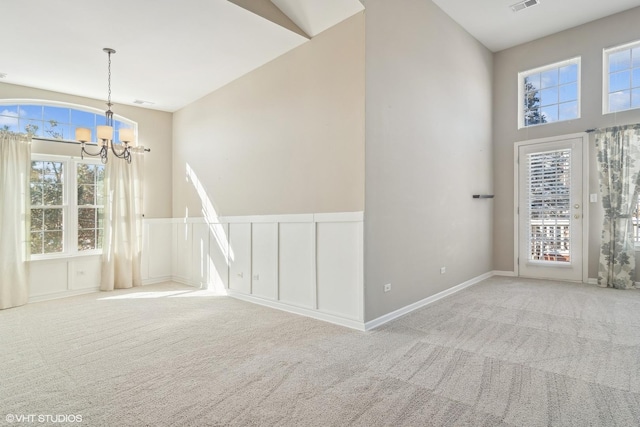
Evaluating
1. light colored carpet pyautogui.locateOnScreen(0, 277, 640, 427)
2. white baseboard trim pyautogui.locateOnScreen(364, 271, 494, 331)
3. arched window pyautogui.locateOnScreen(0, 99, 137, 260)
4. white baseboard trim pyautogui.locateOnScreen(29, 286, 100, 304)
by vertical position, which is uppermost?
arched window pyautogui.locateOnScreen(0, 99, 137, 260)

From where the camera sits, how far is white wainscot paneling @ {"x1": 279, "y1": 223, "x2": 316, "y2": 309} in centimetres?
385

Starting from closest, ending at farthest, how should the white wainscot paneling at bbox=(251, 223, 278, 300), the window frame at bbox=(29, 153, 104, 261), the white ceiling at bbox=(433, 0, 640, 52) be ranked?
the white wainscot paneling at bbox=(251, 223, 278, 300), the white ceiling at bbox=(433, 0, 640, 52), the window frame at bbox=(29, 153, 104, 261)

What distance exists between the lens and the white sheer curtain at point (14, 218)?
4559 mm

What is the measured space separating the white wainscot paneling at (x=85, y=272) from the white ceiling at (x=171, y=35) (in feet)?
8.69

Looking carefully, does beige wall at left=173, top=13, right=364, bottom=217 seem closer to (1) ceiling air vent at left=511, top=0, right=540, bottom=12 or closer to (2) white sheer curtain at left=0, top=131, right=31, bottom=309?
(2) white sheer curtain at left=0, top=131, right=31, bottom=309

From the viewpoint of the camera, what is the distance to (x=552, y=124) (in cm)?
558

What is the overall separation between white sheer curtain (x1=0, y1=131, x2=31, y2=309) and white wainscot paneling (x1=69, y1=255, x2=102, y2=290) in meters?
0.59

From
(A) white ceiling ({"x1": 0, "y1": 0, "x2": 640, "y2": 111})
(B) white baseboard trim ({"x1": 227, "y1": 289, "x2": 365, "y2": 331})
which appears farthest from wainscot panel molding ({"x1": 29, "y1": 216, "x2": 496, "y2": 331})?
(A) white ceiling ({"x1": 0, "y1": 0, "x2": 640, "y2": 111})

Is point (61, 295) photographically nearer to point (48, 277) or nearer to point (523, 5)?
point (48, 277)

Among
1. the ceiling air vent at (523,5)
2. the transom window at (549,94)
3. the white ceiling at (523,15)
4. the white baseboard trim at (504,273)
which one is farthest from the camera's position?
the white baseboard trim at (504,273)

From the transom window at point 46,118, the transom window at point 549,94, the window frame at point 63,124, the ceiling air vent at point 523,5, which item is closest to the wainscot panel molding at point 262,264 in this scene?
the window frame at point 63,124

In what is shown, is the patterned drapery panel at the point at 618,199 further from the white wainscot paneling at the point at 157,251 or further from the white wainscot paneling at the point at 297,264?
the white wainscot paneling at the point at 157,251

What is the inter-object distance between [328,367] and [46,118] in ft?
18.4

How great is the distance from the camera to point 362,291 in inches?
132
